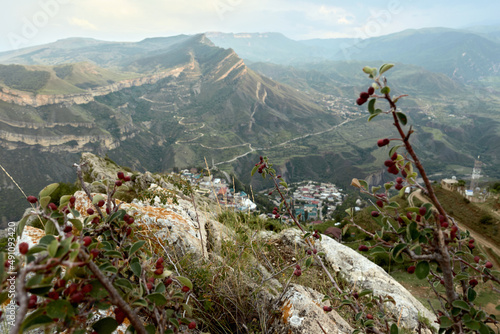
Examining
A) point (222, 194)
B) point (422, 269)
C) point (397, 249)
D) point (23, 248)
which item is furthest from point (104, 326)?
point (222, 194)

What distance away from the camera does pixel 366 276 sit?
5.89 meters

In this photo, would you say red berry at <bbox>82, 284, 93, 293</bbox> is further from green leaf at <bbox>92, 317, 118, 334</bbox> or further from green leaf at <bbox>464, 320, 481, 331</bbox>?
green leaf at <bbox>464, 320, 481, 331</bbox>

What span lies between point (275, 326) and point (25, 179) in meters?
141

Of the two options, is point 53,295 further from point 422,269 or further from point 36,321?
point 422,269

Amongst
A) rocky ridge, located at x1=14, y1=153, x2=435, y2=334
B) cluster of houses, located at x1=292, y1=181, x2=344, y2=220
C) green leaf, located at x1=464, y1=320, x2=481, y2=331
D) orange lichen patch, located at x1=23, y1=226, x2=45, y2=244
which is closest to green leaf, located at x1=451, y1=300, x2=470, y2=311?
green leaf, located at x1=464, y1=320, x2=481, y2=331

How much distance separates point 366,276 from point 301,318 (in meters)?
3.63

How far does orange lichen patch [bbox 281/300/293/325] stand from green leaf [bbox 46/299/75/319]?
2.71m

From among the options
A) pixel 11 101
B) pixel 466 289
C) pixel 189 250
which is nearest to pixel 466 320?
pixel 466 289

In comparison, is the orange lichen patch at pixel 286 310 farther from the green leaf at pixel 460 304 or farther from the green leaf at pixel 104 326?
the green leaf at pixel 104 326

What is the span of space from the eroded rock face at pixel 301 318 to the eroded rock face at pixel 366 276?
184 cm

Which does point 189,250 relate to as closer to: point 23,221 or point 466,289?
point 23,221

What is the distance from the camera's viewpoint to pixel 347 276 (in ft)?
19.0

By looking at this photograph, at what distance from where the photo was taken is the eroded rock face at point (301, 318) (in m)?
3.00

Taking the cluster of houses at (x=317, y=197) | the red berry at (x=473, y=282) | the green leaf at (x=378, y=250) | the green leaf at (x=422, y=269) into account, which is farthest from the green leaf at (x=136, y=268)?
the cluster of houses at (x=317, y=197)
